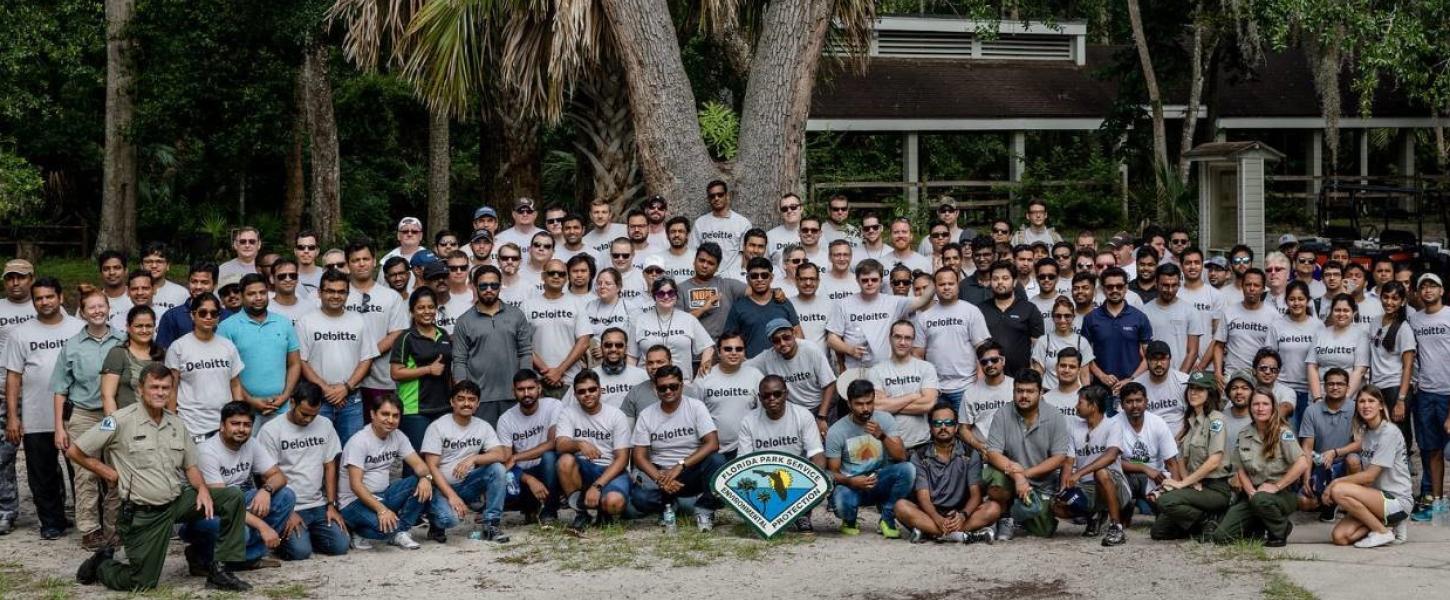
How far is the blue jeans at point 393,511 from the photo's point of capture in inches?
416

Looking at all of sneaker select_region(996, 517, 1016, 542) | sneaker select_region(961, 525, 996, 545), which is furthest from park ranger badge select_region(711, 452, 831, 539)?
sneaker select_region(996, 517, 1016, 542)

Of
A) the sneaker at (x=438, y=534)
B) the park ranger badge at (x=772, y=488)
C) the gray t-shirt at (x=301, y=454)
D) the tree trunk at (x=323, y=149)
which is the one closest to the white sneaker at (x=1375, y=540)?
the park ranger badge at (x=772, y=488)

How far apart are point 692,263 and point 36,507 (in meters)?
4.94

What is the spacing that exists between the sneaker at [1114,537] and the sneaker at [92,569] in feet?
19.4

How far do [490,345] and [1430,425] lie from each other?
6458mm

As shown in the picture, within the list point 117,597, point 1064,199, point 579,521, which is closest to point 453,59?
point 579,521

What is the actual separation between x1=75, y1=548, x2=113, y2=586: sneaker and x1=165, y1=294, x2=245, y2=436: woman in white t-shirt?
114 cm

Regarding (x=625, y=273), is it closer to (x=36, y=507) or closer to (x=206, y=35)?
(x=36, y=507)

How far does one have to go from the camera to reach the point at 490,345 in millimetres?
11562

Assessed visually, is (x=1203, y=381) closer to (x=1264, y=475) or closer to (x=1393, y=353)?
(x=1264, y=475)

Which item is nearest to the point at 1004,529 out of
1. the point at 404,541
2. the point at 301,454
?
the point at 404,541

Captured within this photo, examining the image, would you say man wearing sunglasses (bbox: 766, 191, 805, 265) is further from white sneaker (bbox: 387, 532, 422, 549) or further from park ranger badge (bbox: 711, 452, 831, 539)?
white sneaker (bbox: 387, 532, 422, 549)

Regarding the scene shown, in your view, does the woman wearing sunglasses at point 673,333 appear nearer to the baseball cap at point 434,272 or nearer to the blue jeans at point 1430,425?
the baseball cap at point 434,272

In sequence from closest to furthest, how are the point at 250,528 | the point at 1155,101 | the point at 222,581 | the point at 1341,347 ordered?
the point at 222,581
the point at 250,528
the point at 1341,347
the point at 1155,101
